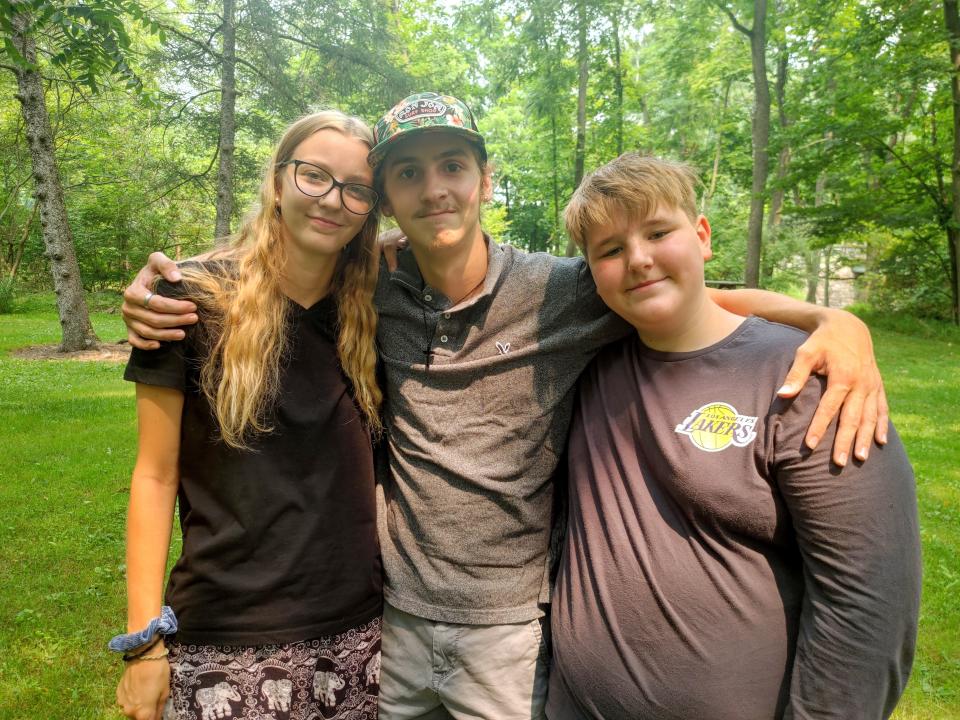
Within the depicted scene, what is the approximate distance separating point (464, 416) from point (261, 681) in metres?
0.93

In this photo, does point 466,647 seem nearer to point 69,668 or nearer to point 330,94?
point 69,668

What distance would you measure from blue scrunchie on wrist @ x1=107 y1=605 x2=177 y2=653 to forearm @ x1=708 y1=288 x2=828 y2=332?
183 centimetres

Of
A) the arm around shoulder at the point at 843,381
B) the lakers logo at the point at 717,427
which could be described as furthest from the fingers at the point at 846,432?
the lakers logo at the point at 717,427

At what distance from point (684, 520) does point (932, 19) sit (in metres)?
15.8

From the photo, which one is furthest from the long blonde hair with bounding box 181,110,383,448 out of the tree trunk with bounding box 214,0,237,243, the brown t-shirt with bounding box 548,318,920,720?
the tree trunk with bounding box 214,0,237,243

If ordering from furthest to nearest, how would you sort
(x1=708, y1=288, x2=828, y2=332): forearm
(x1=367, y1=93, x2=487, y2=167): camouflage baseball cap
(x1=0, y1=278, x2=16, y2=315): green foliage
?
(x1=0, y1=278, x2=16, y2=315): green foliage, (x1=367, y1=93, x2=487, y2=167): camouflage baseball cap, (x1=708, y1=288, x2=828, y2=332): forearm

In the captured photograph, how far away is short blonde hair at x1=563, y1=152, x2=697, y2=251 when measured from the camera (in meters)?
1.72

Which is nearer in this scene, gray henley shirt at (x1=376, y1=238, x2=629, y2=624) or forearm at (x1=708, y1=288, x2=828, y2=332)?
forearm at (x1=708, y1=288, x2=828, y2=332)

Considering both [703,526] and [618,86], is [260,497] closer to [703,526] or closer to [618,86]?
[703,526]

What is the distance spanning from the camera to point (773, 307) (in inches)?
75.8

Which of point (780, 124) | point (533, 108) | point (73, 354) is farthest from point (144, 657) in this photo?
point (780, 124)

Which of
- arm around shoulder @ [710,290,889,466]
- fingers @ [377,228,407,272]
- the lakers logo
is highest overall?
fingers @ [377,228,407,272]

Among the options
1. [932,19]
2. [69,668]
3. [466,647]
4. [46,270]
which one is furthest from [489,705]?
[46,270]

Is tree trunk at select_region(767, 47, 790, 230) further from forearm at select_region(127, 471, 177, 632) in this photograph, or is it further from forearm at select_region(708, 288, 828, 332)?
forearm at select_region(127, 471, 177, 632)
